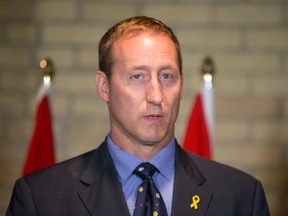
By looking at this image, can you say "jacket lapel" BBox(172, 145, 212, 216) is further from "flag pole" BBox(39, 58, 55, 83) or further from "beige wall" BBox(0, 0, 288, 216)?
"beige wall" BBox(0, 0, 288, 216)

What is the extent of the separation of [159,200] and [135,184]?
0.08m

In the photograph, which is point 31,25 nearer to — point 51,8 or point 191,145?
point 51,8

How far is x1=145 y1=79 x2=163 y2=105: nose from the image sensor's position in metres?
1.68

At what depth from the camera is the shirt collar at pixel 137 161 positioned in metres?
1.76

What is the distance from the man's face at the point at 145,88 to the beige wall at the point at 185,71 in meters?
1.20

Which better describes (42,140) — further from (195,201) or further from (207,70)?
(195,201)

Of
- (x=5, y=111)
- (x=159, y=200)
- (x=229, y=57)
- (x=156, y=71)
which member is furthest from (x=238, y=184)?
(x=5, y=111)

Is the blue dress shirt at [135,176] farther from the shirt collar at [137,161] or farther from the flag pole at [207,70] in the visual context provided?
the flag pole at [207,70]

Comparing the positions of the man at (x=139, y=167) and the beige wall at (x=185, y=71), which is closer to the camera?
the man at (x=139, y=167)

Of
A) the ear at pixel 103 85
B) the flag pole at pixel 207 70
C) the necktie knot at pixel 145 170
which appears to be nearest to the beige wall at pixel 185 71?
the flag pole at pixel 207 70

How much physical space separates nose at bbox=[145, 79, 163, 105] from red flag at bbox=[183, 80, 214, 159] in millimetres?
920

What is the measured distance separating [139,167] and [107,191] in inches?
4.1

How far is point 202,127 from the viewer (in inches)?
103

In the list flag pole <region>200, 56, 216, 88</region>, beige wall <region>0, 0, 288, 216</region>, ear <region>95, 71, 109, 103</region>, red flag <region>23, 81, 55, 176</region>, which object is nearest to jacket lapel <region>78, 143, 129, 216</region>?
ear <region>95, 71, 109, 103</region>
